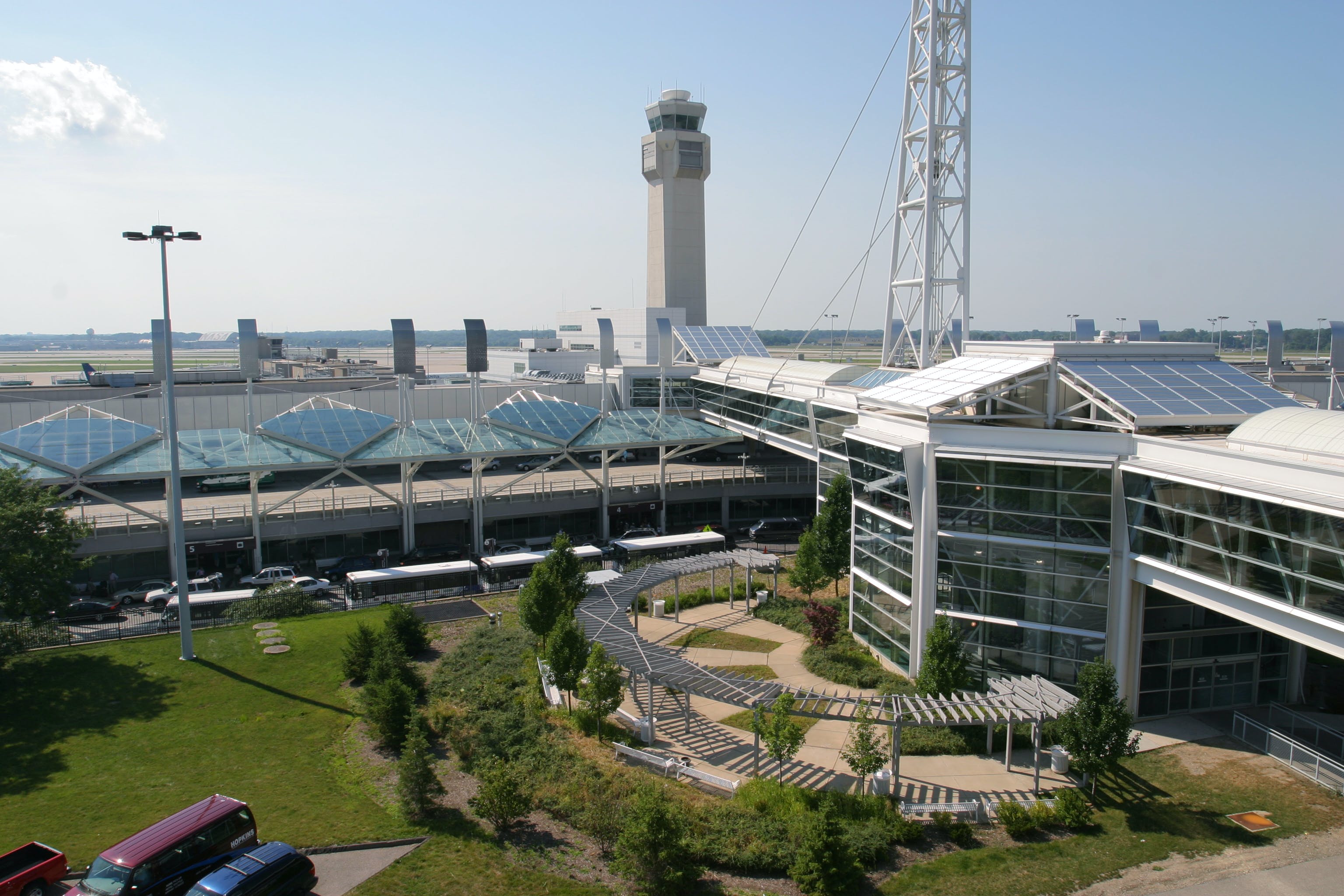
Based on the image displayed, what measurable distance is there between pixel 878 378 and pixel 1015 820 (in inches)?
1086

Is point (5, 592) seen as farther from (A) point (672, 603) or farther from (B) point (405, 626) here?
(A) point (672, 603)

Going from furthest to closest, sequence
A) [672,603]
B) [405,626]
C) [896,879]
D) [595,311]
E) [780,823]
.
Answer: [595,311]
[672,603]
[405,626]
[780,823]
[896,879]

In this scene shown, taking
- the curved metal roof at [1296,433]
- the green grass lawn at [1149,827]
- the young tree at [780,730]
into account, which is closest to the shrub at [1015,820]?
the green grass lawn at [1149,827]

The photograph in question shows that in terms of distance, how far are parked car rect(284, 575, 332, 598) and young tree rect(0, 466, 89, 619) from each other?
8801mm

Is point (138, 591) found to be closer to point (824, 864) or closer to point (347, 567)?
point (347, 567)

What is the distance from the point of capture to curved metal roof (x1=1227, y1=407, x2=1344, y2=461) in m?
20.3

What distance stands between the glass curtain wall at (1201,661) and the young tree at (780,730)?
1107 centimetres

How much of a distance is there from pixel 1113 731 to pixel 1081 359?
13067 mm

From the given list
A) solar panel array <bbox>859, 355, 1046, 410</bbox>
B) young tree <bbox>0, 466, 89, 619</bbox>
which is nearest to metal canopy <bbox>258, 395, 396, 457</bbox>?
young tree <bbox>0, 466, 89, 619</bbox>

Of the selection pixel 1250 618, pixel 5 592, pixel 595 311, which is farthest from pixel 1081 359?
pixel 595 311

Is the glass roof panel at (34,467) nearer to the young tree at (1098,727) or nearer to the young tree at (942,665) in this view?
the young tree at (942,665)

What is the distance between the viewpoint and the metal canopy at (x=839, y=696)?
21.5 meters

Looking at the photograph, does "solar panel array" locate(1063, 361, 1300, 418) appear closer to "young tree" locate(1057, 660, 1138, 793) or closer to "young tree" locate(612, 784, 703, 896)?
"young tree" locate(1057, 660, 1138, 793)

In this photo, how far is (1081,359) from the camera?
28.3m
